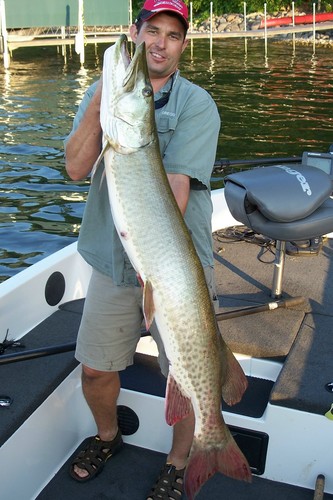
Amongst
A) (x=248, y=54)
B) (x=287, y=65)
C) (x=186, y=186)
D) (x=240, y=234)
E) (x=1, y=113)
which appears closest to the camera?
(x=186, y=186)

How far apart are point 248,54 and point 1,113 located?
20520 millimetres

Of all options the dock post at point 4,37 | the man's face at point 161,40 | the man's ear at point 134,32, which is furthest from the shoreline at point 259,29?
the man's face at point 161,40

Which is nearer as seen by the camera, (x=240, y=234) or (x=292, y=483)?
(x=292, y=483)

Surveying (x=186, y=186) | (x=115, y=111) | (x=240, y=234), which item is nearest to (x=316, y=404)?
(x=186, y=186)

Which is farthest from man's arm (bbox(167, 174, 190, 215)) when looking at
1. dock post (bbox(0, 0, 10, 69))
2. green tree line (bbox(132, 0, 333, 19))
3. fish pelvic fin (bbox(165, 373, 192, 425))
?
green tree line (bbox(132, 0, 333, 19))

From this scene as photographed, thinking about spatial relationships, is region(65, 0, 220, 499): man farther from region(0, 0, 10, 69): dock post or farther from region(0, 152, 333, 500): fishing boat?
A: region(0, 0, 10, 69): dock post

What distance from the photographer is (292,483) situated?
3.49 metres

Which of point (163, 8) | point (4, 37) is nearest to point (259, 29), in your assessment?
point (4, 37)

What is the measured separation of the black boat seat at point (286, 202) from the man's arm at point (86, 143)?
1.42 metres

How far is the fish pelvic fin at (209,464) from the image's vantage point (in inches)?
108

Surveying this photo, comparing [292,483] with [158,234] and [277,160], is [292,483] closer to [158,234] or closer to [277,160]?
[158,234]

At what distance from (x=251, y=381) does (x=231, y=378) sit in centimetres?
111

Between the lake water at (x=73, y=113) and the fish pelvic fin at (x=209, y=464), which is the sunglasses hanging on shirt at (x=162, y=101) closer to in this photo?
the fish pelvic fin at (x=209, y=464)

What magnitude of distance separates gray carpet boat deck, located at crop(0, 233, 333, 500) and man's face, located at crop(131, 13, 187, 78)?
1740 millimetres
